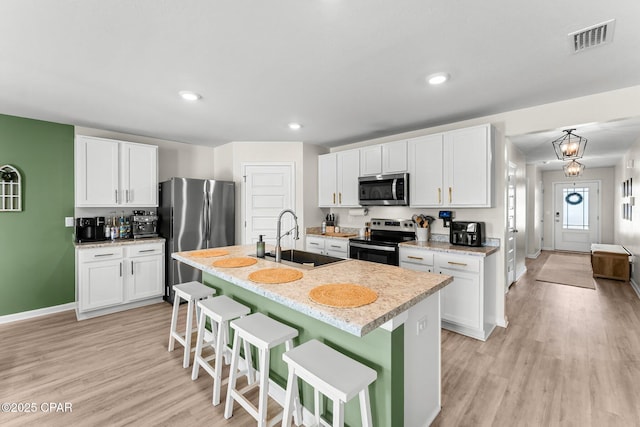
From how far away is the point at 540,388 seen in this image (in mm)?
2174

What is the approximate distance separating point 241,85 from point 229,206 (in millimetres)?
2321

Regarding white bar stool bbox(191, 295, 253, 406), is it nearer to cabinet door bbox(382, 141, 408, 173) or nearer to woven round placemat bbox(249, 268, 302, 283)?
woven round placemat bbox(249, 268, 302, 283)

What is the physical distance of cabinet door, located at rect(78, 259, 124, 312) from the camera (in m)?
3.44

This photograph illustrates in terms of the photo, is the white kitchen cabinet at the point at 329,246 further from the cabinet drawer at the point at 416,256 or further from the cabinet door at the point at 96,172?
the cabinet door at the point at 96,172

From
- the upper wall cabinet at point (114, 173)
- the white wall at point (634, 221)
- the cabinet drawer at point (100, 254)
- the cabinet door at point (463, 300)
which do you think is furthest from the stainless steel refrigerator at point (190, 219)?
the white wall at point (634, 221)

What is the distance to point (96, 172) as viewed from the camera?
3.70 meters

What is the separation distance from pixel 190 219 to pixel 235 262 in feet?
7.17

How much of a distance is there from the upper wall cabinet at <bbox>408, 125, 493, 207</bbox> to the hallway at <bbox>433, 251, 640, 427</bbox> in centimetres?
149

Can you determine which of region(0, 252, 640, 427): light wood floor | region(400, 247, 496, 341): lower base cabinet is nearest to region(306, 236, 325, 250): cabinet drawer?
region(400, 247, 496, 341): lower base cabinet

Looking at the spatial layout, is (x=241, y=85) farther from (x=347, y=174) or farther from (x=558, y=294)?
(x=558, y=294)

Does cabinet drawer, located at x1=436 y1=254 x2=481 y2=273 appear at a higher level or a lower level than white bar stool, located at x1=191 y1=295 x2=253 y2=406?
higher

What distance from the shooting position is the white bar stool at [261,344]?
5.35 ft

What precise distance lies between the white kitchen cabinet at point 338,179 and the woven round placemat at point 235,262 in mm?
2337

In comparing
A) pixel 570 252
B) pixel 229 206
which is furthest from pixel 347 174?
pixel 570 252
